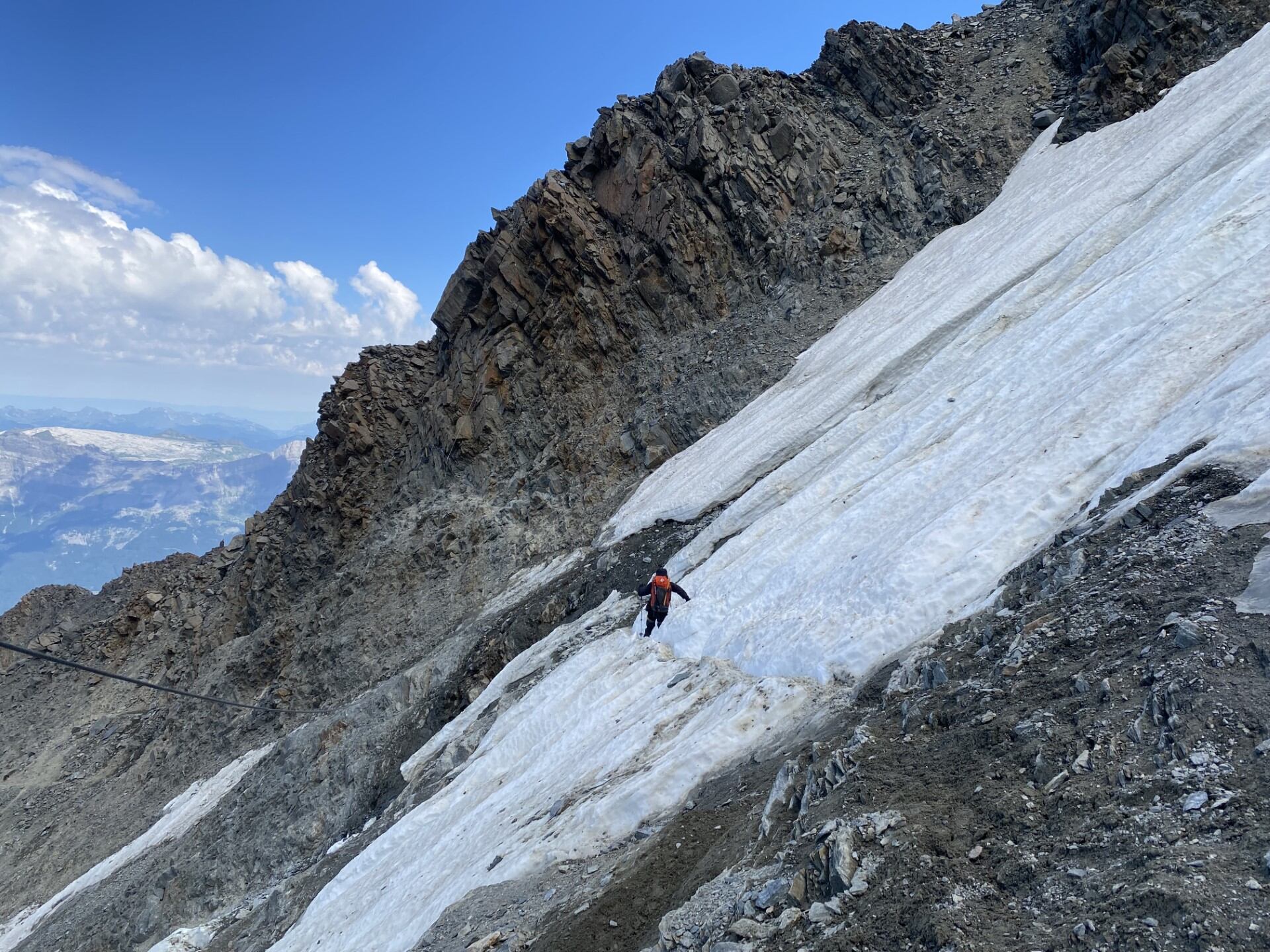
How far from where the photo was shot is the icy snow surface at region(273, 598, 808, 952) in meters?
10.9

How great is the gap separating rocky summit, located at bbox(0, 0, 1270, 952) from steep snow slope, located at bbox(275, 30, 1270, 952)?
→ 0.23m

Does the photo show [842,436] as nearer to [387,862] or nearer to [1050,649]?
[1050,649]

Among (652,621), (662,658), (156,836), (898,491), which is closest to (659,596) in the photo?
(652,621)

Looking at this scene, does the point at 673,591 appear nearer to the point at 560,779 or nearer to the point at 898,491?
the point at 560,779

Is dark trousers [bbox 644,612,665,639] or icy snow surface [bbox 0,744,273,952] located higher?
icy snow surface [bbox 0,744,273,952]

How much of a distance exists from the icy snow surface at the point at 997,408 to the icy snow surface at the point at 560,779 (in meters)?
1.05

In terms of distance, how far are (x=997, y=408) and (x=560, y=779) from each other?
11198mm

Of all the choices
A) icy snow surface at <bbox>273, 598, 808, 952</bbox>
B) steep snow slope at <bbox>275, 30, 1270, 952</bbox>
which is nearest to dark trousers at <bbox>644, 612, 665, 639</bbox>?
icy snow surface at <bbox>273, 598, 808, 952</bbox>

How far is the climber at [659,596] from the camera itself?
16000mm

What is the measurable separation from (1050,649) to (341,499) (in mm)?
37850

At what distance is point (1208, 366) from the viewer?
1226cm

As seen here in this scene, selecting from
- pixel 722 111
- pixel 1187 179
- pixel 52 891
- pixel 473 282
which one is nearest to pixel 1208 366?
pixel 1187 179

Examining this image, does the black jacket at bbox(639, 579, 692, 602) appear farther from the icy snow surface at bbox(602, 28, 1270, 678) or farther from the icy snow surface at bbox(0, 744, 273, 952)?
the icy snow surface at bbox(0, 744, 273, 952)

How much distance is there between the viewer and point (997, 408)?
50.8ft
